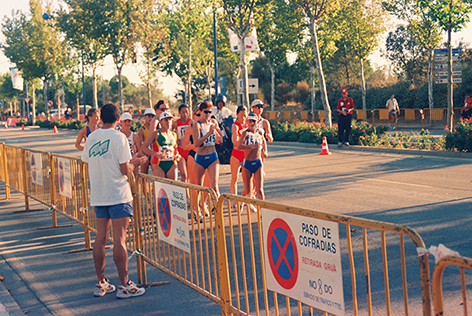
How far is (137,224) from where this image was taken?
5.95 m

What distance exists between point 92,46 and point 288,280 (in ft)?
154

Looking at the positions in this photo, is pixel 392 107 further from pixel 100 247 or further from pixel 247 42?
pixel 100 247

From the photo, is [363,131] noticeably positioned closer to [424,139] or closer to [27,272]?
[424,139]

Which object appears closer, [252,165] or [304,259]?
[304,259]

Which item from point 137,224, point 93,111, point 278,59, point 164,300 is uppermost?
point 278,59

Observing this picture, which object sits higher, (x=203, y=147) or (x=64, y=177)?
(x=203, y=147)

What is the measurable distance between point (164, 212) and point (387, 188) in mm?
7307

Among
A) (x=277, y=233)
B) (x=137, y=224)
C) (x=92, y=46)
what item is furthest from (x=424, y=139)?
(x=92, y=46)

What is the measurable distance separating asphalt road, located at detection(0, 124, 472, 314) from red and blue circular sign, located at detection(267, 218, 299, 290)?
97.5 inches

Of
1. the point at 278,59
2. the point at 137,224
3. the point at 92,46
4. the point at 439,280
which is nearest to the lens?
the point at 439,280

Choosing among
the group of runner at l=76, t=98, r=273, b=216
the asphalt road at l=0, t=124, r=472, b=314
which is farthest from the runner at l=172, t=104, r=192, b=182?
the asphalt road at l=0, t=124, r=472, b=314

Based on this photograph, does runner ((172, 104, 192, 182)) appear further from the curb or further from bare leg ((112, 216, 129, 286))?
the curb

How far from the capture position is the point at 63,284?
6.24 m

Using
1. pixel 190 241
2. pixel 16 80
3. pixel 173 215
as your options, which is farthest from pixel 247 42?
pixel 16 80
